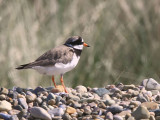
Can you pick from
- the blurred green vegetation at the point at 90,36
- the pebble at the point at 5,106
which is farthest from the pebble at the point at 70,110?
the blurred green vegetation at the point at 90,36

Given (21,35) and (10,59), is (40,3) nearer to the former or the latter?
(21,35)

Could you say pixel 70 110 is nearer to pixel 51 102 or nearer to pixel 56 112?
pixel 56 112

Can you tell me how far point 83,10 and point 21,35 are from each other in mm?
1992

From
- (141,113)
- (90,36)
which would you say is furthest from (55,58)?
(90,36)

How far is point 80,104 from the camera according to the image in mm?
4777

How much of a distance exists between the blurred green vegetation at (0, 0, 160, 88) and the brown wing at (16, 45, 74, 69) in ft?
3.87

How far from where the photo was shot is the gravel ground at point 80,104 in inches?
173

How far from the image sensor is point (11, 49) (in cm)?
747

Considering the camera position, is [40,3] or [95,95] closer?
[95,95]

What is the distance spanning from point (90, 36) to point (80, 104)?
3.16 metres

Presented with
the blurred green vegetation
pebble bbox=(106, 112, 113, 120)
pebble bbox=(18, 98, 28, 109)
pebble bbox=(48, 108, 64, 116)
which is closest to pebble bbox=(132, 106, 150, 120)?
pebble bbox=(106, 112, 113, 120)

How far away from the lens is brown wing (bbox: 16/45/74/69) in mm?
5496

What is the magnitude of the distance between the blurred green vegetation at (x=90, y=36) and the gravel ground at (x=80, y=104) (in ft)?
5.35

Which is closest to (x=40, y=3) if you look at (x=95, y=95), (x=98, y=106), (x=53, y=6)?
(x=53, y=6)
